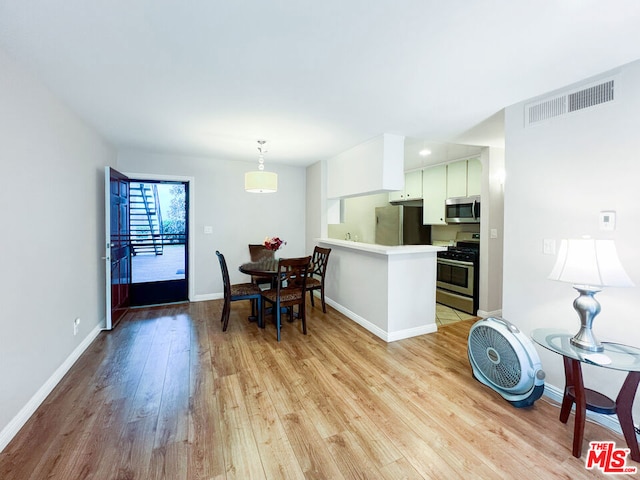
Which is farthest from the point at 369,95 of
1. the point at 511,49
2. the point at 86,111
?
the point at 86,111

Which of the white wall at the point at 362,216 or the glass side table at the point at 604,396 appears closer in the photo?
the glass side table at the point at 604,396

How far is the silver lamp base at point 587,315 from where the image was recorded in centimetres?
170

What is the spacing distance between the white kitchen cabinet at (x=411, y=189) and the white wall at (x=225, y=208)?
198cm

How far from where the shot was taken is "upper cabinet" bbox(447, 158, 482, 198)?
435 centimetres

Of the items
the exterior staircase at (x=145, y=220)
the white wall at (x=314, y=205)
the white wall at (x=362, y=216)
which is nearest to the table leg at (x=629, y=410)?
the white wall at (x=314, y=205)

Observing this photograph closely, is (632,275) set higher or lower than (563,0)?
lower

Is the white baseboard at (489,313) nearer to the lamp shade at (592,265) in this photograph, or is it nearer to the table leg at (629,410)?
the table leg at (629,410)

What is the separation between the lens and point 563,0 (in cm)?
132

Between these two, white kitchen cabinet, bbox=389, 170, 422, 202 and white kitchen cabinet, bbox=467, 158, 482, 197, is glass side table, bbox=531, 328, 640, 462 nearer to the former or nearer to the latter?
white kitchen cabinet, bbox=467, 158, 482, 197

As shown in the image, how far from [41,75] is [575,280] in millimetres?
3705

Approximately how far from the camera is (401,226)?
5117 millimetres

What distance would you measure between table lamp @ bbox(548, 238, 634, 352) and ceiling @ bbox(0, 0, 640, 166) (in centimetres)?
116

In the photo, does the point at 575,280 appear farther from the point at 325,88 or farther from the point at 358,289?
the point at 358,289

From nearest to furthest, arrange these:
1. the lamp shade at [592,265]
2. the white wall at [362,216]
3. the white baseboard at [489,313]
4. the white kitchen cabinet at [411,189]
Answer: the lamp shade at [592,265]
the white baseboard at [489,313]
the white kitchen cabinet at [411,189]
the white wall at [362,216]
